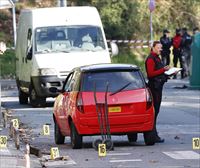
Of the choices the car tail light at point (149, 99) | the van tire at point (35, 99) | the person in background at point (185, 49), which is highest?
the car tail light at point (149, 99)

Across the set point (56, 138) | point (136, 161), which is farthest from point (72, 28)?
point (136, 161)

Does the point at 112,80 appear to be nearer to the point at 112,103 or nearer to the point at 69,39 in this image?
the point at 112,103

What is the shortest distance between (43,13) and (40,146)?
9753 millimetres

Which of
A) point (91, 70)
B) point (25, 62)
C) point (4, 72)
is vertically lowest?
point (4, 72)

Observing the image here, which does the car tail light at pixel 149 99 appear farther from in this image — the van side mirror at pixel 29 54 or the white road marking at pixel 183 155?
the van side mirror at pixel 29 54

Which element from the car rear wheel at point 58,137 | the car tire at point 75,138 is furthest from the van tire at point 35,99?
the car tire at point 75,138

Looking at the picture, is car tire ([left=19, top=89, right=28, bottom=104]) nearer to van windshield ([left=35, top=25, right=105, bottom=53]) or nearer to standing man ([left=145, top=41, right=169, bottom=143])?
van windshield ([left=35, top=25, right=105, bottom=53])

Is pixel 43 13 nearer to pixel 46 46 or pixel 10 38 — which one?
pixel 46 46

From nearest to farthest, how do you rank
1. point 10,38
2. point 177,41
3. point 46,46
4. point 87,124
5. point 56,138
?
1. point 87,124
2. point 56,138
3. point 46,46
4. point 177,41
5. point 10,38

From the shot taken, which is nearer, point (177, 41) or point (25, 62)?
point (25, 62)

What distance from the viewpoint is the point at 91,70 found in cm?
1756

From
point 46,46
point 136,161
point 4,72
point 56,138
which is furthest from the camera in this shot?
point 4,72

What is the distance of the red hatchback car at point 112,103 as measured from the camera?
1691 centimetres

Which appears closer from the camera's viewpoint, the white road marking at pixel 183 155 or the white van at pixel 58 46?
the white road marking at pixel 183 155
